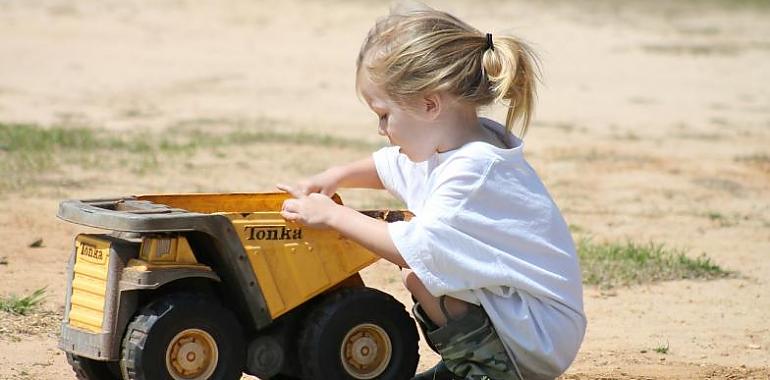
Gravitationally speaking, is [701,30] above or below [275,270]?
below

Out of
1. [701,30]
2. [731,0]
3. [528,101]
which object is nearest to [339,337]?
[528,101]

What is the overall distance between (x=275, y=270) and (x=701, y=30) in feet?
54.1

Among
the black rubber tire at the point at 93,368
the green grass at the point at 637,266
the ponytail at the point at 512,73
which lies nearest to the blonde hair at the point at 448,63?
the ponytail at the point at 512,73

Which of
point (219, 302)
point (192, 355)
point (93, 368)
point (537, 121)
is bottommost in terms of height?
point (537, 121)

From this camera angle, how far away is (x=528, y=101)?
3.71 meters

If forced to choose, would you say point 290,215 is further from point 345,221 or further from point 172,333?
point 172,333

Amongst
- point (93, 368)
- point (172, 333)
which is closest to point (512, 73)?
point (172, 333)

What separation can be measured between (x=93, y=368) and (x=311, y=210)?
0.72 meters

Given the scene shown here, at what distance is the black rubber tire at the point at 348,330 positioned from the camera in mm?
3719

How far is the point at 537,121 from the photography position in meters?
11.8

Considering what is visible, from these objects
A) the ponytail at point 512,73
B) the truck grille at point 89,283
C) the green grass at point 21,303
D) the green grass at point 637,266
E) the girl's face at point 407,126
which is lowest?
the green grass at point 637,266

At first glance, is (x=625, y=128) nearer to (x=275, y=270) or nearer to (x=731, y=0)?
(x=275, y=270)

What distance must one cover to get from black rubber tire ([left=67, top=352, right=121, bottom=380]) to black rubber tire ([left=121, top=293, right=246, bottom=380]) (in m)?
0.21

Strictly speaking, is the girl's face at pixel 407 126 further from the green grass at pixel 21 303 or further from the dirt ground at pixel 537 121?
the green grass at pixel 21 303
